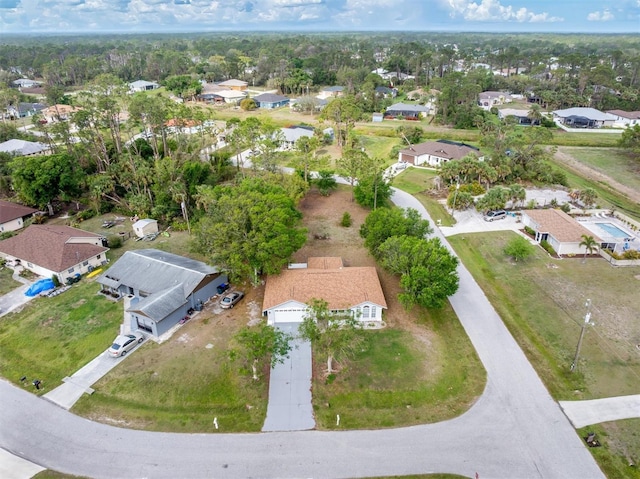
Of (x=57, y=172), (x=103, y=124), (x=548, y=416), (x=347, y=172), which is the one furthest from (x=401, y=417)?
(x=103, y=124)

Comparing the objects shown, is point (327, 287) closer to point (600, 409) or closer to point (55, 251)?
point (600, 409)

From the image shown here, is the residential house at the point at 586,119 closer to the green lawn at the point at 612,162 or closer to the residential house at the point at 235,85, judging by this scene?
the green lawn at the point at 612,162

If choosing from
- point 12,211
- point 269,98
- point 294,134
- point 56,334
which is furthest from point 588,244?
point 269,98

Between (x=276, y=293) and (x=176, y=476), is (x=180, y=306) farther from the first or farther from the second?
(x=176, y=476)

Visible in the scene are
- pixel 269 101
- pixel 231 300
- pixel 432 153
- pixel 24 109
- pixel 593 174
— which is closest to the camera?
pixel 231 300

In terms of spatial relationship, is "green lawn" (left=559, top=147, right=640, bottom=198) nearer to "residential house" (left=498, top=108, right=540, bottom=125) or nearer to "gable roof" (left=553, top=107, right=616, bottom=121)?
"residential house" (left=498, top=108, right=540, bottom=125)

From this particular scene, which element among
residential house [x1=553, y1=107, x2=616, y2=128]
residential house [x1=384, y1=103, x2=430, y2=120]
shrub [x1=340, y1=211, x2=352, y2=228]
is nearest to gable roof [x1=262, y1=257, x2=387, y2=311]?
shrub [x1=340, y1=211, x2=352, y2=228]
